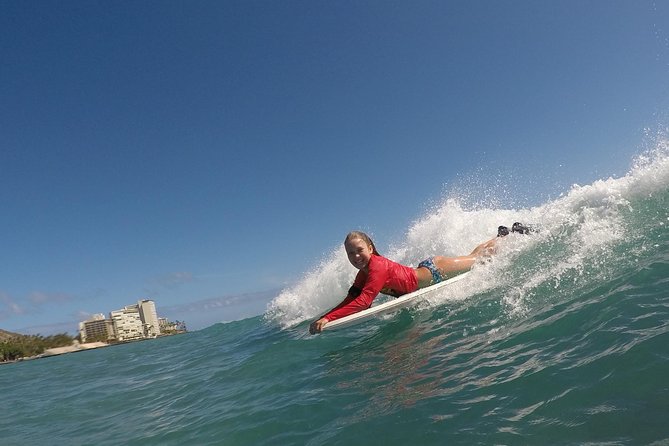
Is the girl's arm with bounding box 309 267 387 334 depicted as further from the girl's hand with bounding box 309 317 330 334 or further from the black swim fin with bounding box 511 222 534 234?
the black swim fin with bounding box 511 222 534 234

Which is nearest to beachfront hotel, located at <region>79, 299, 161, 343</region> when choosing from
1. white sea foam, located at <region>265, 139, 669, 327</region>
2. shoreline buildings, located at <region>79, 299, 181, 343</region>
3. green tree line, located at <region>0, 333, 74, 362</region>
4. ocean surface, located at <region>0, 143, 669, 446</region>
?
shoreline buildings, located at <region>79, 299, 181, 343</region>

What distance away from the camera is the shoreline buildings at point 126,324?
5556 inches

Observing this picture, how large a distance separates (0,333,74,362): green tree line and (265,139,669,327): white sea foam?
259ft

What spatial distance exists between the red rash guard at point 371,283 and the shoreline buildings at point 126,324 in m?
145

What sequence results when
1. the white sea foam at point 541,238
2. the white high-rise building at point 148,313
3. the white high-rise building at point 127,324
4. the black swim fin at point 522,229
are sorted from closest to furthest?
the white sea foam at point 541,238 < the black swim fin at point 522,229 < the white high-rise building at point 127,324 < the white high-rise building at point 148,313

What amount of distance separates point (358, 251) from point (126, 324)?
528 ft

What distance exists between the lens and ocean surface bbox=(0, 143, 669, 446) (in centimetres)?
312

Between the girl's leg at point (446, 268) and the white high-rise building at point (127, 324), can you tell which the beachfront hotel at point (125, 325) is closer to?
the white high-rise building at point (127, 324)

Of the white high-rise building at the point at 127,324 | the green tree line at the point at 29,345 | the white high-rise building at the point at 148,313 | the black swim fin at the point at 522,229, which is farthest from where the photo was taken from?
the white high-rise building at the point at 148,313

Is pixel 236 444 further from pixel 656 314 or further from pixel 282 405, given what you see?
pixel 656 314

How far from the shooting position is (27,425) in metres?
7.59

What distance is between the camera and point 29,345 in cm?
7638

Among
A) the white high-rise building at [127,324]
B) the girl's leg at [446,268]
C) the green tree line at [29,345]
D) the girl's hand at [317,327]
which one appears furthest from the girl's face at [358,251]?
the white high-rise building at [127,324]

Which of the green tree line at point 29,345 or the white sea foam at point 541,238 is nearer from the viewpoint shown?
the white sea foam at point 541,238
